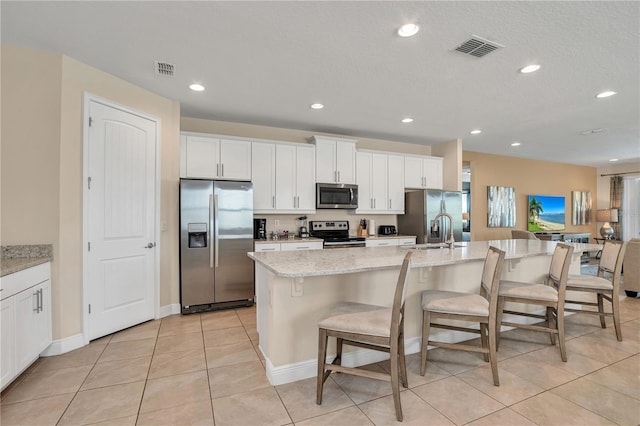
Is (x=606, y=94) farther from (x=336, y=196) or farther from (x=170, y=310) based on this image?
(x=170, y=310)

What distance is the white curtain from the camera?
8.30m

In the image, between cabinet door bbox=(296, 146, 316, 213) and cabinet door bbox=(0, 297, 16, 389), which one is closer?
cabinet door bbox=(0, 297, 16, 389)

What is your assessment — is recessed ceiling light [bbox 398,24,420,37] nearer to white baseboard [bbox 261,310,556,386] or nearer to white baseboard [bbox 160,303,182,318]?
white baseboard [bbox 261,310,556,386]

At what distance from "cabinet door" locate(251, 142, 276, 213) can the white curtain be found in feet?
32.1

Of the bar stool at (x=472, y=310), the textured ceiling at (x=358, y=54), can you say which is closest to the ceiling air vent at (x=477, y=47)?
the textured ceiling at (x=358, y=54)

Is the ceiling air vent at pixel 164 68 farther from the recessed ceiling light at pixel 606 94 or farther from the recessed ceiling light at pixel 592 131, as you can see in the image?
the recessed ceiling light at pixel 592 131

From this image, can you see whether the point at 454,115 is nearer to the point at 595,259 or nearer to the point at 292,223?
the point at 292,223

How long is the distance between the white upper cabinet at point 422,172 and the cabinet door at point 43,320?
4.97 meters

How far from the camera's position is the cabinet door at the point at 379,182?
5242 millimetres

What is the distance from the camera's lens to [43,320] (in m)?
2.48

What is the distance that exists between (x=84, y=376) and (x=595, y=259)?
1042 cm

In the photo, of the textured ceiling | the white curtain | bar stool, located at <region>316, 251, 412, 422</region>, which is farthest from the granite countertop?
the white curtain

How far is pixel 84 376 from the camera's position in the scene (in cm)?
230

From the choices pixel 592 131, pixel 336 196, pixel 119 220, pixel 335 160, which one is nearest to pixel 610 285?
pixel 336 196
